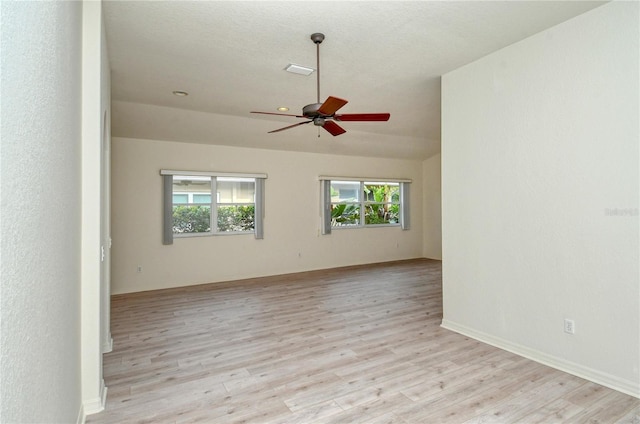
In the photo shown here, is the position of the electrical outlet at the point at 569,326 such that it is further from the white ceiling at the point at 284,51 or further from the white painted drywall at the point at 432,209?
the white painted drywall at the point at 432,209

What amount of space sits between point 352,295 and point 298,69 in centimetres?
316

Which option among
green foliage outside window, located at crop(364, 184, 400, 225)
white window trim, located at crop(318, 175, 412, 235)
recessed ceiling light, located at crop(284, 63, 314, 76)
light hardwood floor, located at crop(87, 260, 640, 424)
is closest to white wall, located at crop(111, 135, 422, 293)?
white window trim, located at crop(318, 175, 412, 235)

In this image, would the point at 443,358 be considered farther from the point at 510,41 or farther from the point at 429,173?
the point at 429,173

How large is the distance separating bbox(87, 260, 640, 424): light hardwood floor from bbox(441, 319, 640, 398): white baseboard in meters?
0.08

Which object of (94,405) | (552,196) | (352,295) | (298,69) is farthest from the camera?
(352,295)

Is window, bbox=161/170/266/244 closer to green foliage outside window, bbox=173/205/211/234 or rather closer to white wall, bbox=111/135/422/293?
green foliage outside window, bbox=173/205/211/234

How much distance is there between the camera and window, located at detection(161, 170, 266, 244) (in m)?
5.93

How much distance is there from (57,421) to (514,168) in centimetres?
348

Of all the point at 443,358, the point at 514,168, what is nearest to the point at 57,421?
the point at 443,358

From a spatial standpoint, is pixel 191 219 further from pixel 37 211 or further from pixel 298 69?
pixel 37 211

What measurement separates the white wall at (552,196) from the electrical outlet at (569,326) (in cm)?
3

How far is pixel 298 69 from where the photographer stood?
364cm

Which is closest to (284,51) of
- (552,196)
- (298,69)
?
(298,69)

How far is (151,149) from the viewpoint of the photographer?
5754mm
